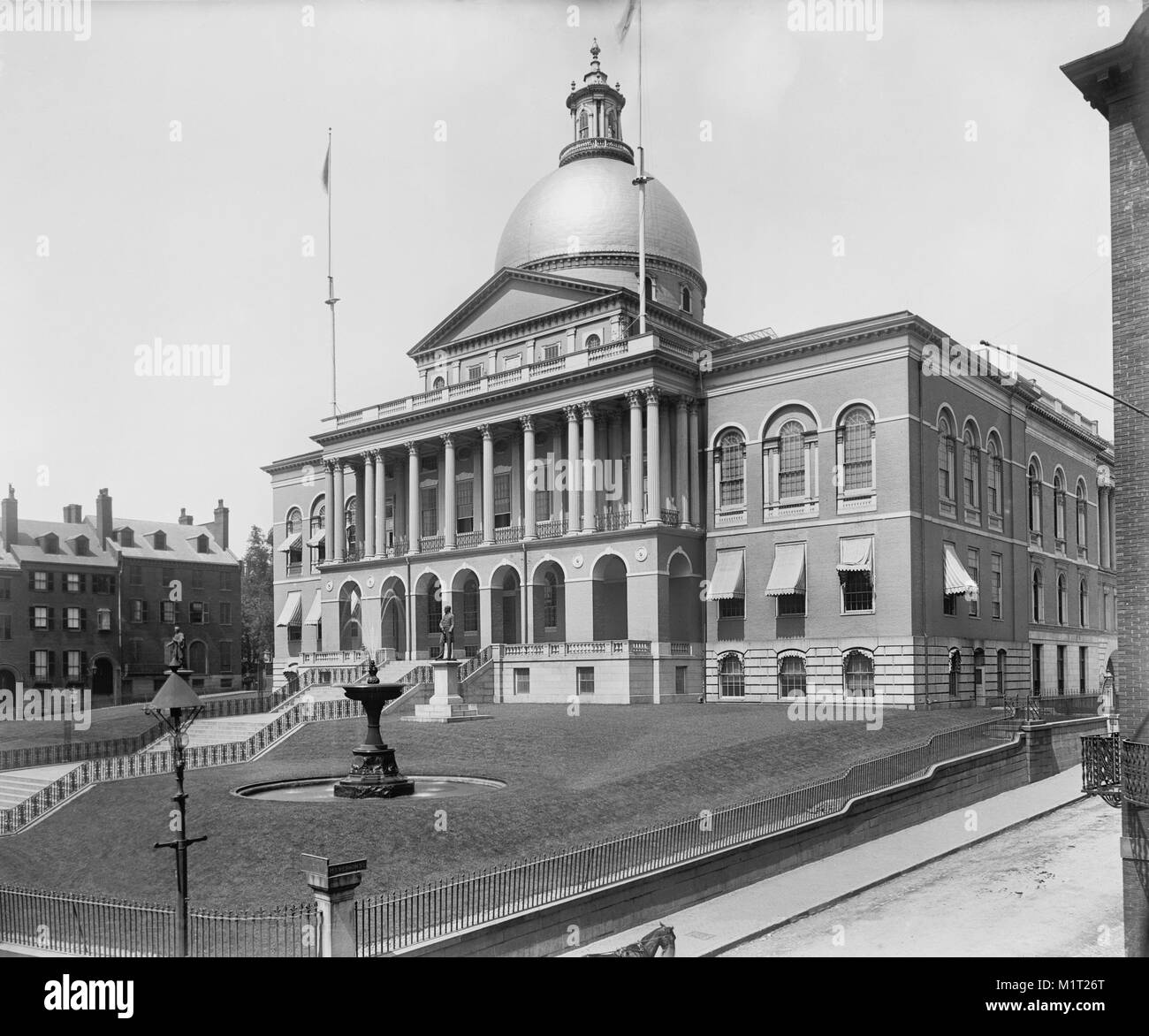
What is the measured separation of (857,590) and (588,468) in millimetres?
12689

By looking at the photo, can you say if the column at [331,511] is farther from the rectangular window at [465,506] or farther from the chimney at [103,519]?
the chimney at [103,519]

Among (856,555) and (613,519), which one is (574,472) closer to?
(613,519)

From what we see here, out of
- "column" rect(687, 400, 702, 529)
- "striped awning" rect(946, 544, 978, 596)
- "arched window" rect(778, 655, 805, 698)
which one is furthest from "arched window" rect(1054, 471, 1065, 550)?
"column" rect(687, 400, 702, 529)

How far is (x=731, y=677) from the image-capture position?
1863 inches

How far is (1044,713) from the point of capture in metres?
40.9

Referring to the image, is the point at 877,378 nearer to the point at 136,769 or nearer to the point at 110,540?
the point at 136,769

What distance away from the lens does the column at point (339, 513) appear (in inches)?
2397

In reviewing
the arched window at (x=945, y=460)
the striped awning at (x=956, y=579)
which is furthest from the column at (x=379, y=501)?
the striped awning at (x=956, y=579)

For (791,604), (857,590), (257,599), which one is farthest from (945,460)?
(257,599)

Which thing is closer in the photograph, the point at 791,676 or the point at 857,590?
the point at 857,590

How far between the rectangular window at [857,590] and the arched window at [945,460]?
4768 millimetres

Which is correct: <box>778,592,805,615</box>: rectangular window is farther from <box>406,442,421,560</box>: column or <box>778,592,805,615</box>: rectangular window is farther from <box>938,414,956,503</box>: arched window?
<box>406,442,421,560</box>: column
